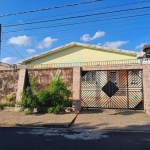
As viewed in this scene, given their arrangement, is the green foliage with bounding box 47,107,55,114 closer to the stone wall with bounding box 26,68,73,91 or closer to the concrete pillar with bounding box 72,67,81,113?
the concrete pillar with bounding box 72,67,81,113

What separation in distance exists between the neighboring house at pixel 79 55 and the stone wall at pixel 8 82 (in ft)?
29.2

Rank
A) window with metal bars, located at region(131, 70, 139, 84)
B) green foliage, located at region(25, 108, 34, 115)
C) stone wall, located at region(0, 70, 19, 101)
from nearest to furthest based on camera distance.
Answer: green foliage, located at region(25, 108, 34, 115) → window with metal bars, located at region(131, 70, 139, 84) → stone wall, located at region(0, 70, 19, 101)

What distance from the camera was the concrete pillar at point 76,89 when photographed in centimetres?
1052

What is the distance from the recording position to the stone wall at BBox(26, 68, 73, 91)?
1155cm

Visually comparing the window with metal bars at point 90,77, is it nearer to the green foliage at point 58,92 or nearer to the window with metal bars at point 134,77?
the window with metal bars at point 134,77

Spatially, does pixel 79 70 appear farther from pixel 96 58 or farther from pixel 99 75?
pixel 96 58

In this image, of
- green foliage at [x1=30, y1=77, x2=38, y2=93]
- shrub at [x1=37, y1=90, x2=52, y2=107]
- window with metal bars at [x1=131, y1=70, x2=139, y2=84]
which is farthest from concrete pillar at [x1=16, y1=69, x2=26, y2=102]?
window with metal bars at [x1=131, y1=70, x2=139, y2=84]

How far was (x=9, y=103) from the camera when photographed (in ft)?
39.1

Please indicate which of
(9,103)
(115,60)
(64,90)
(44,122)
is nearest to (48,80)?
(64,90)

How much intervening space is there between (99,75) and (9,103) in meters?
5.73

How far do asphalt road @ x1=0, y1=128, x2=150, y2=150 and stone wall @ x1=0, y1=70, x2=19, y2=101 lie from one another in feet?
19.6

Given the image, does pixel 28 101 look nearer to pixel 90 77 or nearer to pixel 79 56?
pixel 90 77

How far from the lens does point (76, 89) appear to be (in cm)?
1088

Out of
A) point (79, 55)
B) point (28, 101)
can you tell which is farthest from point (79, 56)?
point (28, 101)
